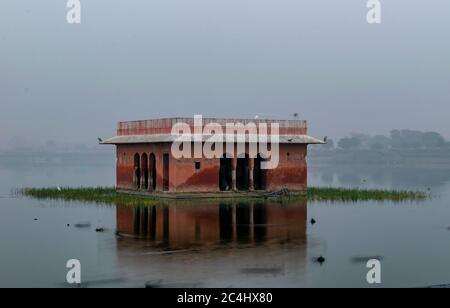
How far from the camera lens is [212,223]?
4234cm

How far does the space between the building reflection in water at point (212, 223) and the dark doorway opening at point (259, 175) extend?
7.54 metres

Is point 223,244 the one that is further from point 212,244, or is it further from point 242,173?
point 242,173

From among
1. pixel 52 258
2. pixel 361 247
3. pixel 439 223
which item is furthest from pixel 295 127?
pixel 52 258

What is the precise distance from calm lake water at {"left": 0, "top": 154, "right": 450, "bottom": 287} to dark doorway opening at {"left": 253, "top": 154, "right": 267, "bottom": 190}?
7059 millimetres

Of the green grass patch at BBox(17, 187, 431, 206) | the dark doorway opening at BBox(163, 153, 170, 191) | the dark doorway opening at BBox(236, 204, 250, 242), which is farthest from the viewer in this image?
the dark doorway opening at BBox(163, 153, 170, 191)

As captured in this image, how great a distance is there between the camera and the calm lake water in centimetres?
2789

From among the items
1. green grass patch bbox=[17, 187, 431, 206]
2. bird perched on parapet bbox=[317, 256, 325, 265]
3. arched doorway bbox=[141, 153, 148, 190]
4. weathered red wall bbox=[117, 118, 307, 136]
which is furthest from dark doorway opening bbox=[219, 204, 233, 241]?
arched doorway bbox=[141, 153, 148, 190]

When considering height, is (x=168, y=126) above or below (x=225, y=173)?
above

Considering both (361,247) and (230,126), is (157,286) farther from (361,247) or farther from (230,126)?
(230,126)

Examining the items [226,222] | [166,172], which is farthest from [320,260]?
[166,172]

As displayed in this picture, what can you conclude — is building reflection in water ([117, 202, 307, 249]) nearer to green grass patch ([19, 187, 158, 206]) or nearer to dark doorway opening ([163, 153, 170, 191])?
green grass patch ([19, 187, 158, 206])

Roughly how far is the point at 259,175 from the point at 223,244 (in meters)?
27.6

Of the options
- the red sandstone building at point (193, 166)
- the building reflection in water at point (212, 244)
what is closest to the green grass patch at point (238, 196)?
the red sandstone building at point (193, 166)

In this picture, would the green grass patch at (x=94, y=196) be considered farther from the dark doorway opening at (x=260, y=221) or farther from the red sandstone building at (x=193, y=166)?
the dark doorway opening at (x=260, y=221)
